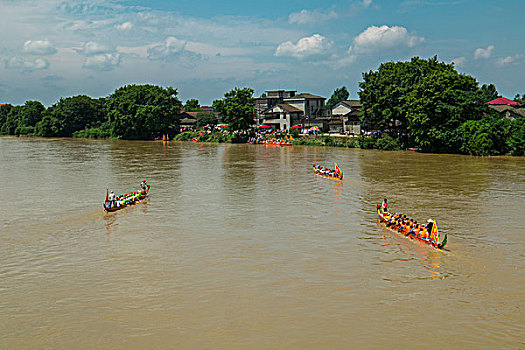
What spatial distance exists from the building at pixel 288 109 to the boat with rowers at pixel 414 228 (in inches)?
2894

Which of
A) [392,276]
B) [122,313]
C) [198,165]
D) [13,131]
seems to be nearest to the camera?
[122,313]

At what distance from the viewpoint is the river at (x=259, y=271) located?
12375mm

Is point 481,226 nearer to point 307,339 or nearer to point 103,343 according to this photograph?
point 307,339

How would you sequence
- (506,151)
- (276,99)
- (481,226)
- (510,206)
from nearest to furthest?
1. (481,226)
2. (510,206)
3. (506,151)
4. (276,99)

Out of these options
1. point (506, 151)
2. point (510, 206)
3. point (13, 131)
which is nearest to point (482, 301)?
point (510, 206)

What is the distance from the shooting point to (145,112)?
98750 millimetres

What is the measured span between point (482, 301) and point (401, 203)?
14.7 metres

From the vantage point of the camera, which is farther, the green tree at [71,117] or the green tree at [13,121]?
the green tree at [13,121]

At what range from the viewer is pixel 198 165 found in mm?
51344

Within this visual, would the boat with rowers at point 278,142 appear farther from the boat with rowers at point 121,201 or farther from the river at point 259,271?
the boat with rowers at point 121,201

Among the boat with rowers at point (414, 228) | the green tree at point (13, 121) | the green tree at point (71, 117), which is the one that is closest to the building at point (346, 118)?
the boat with rowers at point (414, 228)

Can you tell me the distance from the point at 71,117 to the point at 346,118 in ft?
245

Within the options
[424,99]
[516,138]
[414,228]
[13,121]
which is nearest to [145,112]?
[424,99]

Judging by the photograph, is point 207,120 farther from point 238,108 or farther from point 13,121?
point 13,121
